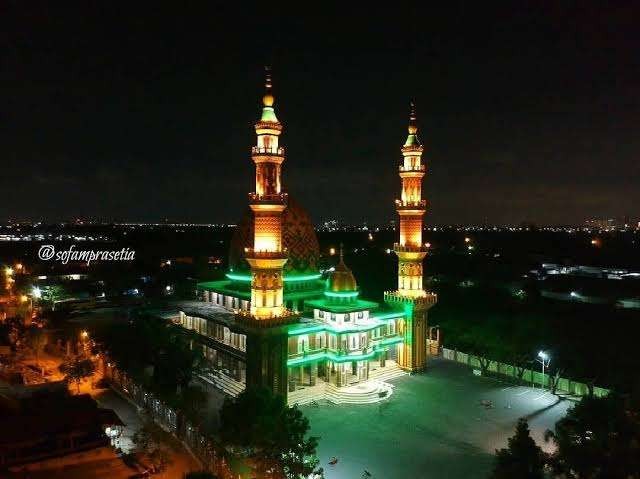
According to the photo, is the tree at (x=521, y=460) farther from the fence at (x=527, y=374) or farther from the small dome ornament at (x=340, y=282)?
the small dome ornament at (x=340, y=282)

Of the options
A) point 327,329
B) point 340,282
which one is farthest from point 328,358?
point 340,282

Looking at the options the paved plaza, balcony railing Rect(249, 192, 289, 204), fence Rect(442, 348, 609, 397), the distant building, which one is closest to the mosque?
balcony railing Rect(249, 192, 289, 204)

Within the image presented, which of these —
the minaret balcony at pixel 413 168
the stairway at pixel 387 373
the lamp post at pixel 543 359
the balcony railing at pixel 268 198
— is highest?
the minaret balcony at pixel 413 168

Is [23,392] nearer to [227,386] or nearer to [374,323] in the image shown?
[227,386]

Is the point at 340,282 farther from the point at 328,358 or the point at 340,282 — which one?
the point at 328,358

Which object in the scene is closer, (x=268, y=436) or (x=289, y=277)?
(x=268, y=436)

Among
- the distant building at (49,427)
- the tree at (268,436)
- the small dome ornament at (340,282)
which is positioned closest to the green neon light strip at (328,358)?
the small dome ornament at (340,282)
